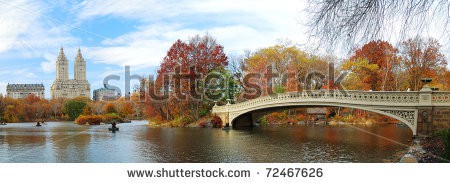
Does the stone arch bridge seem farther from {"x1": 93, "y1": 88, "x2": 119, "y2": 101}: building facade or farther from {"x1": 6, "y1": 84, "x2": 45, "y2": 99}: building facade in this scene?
{"x1": 6, "y1": 84, "x2": 45, "y2": 99}: building facade

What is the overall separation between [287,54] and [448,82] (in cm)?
1216

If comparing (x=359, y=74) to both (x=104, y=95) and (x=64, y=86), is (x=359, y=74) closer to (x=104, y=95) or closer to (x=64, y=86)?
(x=104, y=95)

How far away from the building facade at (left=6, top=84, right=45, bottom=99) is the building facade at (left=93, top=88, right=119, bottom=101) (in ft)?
13.6

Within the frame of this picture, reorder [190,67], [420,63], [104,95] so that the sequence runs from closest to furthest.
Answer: [420,63]
[190,67]
[104,95]

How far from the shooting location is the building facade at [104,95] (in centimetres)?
3372

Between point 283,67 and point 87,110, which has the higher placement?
point 283,67

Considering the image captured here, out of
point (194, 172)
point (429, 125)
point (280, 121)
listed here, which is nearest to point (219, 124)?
point (280, 121)

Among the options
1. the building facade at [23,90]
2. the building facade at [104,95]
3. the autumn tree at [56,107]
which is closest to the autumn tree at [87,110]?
the autumn tree at [56,107]

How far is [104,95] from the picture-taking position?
35500 millimetres

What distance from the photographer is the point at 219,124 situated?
28328mm

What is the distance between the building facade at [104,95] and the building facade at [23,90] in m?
4.14

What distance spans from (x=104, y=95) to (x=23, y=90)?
6.55 meters

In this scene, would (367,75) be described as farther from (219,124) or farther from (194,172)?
(194,172)

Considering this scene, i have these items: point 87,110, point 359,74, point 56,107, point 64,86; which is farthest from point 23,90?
point 359,74
